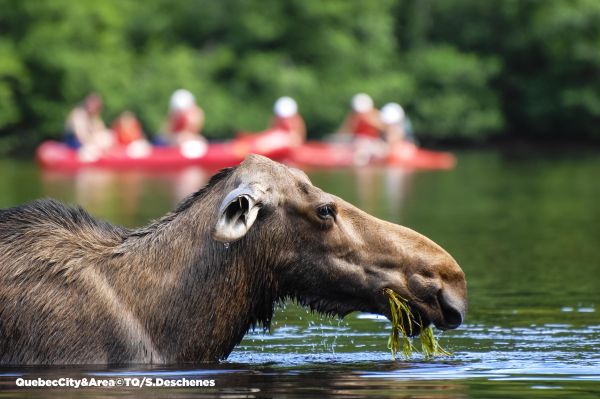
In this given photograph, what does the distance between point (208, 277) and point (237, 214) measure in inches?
18.9

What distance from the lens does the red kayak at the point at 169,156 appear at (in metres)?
37.2

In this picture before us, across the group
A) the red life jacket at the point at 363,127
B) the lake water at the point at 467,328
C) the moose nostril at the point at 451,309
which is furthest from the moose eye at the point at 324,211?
the red life jacket at the point at 363,127

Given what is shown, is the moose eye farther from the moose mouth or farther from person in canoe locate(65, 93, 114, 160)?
person in canoe locate(65, 93, 114, 160)

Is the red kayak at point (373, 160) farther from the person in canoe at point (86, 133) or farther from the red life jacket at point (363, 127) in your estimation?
the person in canoe at point (86, 133)

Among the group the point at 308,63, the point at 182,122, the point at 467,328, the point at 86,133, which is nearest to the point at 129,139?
the point at 86,133

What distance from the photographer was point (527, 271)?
15367mm

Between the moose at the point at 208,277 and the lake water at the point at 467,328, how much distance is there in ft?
0.59

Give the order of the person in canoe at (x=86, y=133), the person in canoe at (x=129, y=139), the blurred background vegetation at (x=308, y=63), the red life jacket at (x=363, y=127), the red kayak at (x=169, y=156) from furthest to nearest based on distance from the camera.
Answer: the blurred background vegetation at (x=308, y=63)
the red life jacket at (x=363, y=127)
the person in canoe at (x=129, y=139)
the person in canoe at (x=86, y=133)
the red kayak at (x=169, y=156)

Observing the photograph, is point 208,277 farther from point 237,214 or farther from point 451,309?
point 451,309

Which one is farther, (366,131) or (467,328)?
(366,131)

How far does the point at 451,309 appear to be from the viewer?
8391mm

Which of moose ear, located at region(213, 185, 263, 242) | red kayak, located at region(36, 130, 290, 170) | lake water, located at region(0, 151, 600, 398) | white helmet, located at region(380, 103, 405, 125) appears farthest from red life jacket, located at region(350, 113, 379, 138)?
moose ear, located at region(213, 185, 263, 242)

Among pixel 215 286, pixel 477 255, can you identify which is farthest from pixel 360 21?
pixel 215 286

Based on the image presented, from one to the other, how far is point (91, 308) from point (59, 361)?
0.34m
